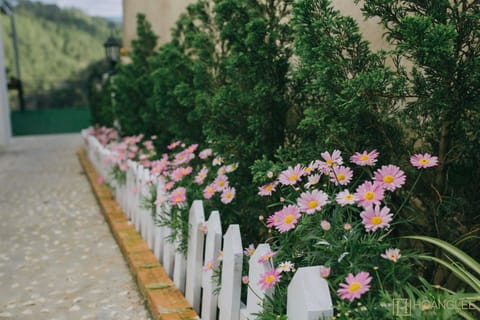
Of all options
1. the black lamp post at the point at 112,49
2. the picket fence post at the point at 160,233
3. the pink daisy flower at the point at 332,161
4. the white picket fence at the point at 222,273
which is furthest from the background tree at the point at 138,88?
the pink daisy flower at the point at 332,161

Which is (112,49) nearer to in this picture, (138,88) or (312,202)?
(138,88)

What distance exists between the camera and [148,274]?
3.01 meters

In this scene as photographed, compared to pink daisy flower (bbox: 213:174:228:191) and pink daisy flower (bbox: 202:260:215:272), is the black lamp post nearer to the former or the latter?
pink daisy flower (bbox: 213:174:228:191)

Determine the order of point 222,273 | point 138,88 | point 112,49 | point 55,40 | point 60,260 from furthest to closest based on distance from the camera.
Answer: point 55,40
point 112,49
point 138,88
point 60,260
point 222,273

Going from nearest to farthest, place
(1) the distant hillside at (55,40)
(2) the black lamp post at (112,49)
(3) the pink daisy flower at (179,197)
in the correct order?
(3) the pink daisy flower at (179,197), (2) the black lamp post at (112,49), (1) the distant hillside at (55,40)

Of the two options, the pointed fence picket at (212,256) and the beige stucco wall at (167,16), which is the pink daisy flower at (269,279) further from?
the beige stucco wall at (167,16)

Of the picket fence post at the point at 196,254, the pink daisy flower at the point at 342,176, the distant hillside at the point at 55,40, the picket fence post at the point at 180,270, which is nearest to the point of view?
the pink daisy flower at the point at 342,176

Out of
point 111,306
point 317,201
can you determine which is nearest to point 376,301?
point 317,201

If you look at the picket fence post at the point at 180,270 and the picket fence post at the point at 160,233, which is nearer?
the picket fence post at the point at 180,270

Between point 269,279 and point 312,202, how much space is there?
1.00 ft

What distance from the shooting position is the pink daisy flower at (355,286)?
1.36 metres

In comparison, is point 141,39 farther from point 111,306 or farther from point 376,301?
point 376,301

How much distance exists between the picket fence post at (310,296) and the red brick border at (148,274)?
102 centimetres

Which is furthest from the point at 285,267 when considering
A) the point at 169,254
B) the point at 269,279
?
the point at 169,254
